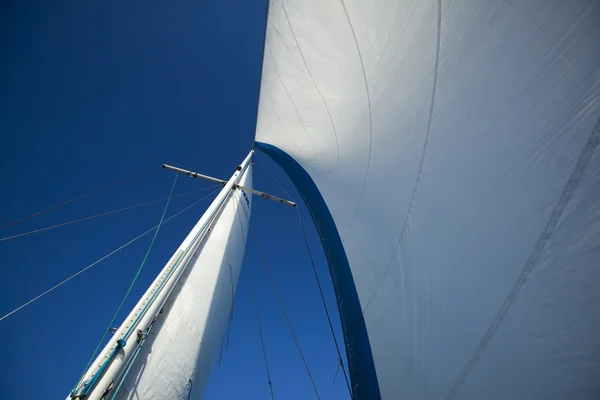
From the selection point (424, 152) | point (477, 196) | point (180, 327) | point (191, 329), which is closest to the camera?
point (477, 196)

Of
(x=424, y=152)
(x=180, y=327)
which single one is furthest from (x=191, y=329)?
(x=424, y=152)

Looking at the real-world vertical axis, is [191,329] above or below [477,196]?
below

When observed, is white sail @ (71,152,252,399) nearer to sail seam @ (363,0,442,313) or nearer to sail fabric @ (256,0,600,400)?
sail fabric @ (256,0,600,400)

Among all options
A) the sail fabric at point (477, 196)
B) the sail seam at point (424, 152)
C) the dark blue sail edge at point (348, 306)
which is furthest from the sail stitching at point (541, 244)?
the dark blue sail edge at point (348, 306)

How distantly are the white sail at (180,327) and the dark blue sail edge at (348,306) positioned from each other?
1.26m

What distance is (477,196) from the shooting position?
777 mm

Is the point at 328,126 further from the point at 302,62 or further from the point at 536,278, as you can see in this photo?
the point at 536,278

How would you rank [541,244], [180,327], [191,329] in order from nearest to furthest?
[541,244] < [180,327] < [191,329]

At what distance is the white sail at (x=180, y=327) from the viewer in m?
1.51

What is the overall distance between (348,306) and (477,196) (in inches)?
49.3

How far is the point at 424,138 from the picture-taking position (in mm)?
1084

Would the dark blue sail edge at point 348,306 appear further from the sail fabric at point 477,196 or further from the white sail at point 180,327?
the white sail at point 180,327

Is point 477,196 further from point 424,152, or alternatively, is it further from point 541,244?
point 424,152

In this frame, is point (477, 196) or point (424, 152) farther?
point (424, 152)
